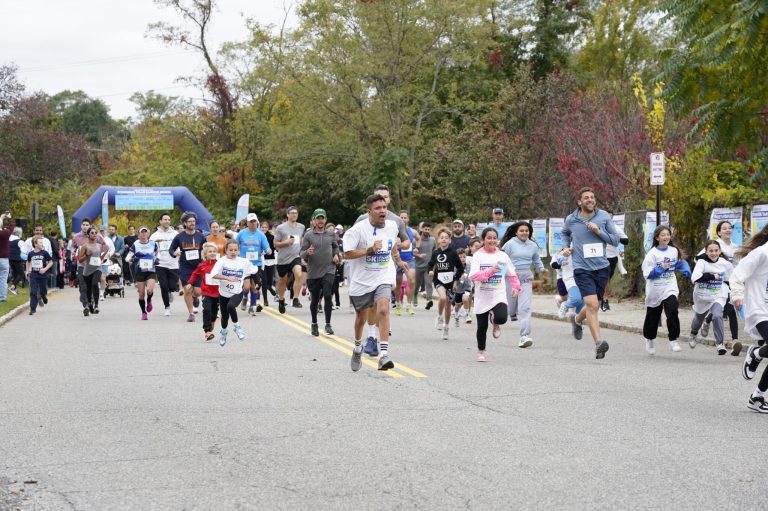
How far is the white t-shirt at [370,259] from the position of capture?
471 inches

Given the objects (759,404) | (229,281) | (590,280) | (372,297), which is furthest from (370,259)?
(759,404)

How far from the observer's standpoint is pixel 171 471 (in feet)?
22.3

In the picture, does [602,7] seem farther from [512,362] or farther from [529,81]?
[512,362]

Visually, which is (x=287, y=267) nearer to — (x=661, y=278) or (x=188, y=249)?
(x=188, y=249)

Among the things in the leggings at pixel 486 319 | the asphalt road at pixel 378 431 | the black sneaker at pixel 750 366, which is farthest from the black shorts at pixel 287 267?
the black sneaker at pixel 750 366

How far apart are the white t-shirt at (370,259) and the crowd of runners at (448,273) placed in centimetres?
1

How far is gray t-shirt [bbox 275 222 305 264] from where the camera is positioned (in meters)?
21.7

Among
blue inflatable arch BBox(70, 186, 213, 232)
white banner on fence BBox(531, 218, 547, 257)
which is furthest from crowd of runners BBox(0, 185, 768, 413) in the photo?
blue inflatable arch BBox(70, 186, 213, 232)

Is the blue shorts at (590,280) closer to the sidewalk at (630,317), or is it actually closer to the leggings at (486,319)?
the leggings at (486,319)

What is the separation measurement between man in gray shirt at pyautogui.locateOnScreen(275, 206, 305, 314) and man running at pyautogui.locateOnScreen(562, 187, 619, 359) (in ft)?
28.0

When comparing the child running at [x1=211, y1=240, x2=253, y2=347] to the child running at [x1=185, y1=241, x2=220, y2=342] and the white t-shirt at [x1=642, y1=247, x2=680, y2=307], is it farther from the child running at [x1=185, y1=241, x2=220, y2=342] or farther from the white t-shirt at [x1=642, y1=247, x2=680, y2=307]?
the white t-shirt at [x1=642, y1=247, x2=680, y2=307]

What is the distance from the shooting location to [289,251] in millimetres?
22203

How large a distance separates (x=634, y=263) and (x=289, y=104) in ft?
135

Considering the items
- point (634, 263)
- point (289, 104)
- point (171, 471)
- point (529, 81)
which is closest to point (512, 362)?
point (171, 471)
